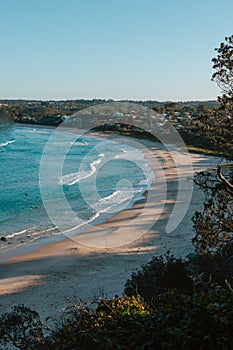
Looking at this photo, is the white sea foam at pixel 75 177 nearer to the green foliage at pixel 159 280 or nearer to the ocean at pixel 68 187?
the ocean at pixel 68 187

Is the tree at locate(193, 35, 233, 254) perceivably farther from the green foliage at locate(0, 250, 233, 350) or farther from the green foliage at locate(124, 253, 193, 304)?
the green foliage at locate(0, 250, 233, 350)

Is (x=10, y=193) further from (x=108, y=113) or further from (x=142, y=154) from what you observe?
(x=108, y=113)

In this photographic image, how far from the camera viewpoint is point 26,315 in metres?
6.98

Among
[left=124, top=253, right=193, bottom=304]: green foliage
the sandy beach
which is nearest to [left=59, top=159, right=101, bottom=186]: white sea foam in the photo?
the sandy beach

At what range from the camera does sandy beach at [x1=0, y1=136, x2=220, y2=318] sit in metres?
11.4

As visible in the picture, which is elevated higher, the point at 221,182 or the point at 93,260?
the point at 221,182

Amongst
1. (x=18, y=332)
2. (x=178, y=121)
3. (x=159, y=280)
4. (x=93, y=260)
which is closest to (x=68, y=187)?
(x=93, y=260)

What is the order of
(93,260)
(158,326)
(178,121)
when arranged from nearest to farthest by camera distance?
(158,326) → (93,260) → (178,121)

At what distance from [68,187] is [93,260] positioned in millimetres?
15944

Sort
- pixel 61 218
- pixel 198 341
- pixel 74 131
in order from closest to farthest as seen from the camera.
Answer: pixel 198 341 → pixel 61 218 → pixel 74 131

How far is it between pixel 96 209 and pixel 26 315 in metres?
16.2

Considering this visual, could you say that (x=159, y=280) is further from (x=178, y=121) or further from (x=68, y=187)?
(x=178, y=121)

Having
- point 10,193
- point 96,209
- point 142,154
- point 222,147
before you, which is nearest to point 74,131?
point 142,154

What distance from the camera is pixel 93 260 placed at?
14586 millimetres
